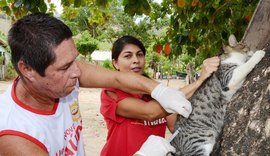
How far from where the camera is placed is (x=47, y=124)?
2004mm

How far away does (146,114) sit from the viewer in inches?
97.7

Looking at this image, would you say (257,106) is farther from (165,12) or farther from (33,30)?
(165,12)

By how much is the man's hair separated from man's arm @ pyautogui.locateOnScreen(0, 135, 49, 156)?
0.39m

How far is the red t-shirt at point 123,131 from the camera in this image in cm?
273

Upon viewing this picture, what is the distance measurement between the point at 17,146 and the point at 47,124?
28 cm

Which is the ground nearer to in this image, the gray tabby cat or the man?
the gray tabby cat

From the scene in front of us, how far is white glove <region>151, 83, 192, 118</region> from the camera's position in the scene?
7.32 feet

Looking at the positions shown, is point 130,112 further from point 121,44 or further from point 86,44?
point 86,44

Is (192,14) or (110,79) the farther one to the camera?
(192,14)

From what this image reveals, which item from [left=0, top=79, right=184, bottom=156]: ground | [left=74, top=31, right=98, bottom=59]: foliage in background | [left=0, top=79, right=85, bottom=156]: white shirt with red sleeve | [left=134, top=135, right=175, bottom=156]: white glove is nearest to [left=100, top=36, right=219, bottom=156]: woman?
[left=134, top=135, right=175, bottom=156]: white glove

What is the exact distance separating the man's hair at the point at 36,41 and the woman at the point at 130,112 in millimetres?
957

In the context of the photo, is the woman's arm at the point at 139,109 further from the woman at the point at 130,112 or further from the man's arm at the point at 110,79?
the man's arm at the point at 110,79

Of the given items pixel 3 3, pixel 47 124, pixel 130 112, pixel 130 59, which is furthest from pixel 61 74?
pixel 3 3

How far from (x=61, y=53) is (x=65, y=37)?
11cm
